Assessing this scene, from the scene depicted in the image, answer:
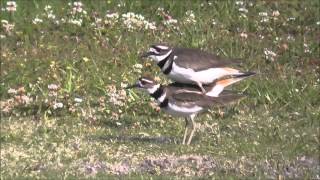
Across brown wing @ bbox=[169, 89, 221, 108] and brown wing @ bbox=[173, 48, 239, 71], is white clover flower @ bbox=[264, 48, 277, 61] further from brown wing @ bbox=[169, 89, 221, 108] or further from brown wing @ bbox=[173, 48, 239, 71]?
brown wing @ bbox=[169, 89, 221, 108]

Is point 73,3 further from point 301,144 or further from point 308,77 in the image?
point 301,144

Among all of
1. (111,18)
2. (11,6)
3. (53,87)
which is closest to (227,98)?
(53,87)

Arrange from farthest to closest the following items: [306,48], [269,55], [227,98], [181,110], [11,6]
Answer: [11,6] → [306,48] → [269,55] → [227,98] → [181,110]

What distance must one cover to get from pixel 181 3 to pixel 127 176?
8.65m

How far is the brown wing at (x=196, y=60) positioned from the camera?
11.7 m

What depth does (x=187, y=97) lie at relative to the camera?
37.4 ft

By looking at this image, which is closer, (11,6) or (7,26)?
(7,26)

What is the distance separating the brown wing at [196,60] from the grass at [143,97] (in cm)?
101

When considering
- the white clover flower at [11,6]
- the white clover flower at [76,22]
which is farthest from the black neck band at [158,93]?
the white clover flower at [11,6]

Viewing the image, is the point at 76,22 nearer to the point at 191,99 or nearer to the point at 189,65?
the point at 189,65

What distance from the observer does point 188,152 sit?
11195mm

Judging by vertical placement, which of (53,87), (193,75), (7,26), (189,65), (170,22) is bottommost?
(7,26)

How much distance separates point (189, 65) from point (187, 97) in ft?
1.67

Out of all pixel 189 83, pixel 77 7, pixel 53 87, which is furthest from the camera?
pixel 77 7
